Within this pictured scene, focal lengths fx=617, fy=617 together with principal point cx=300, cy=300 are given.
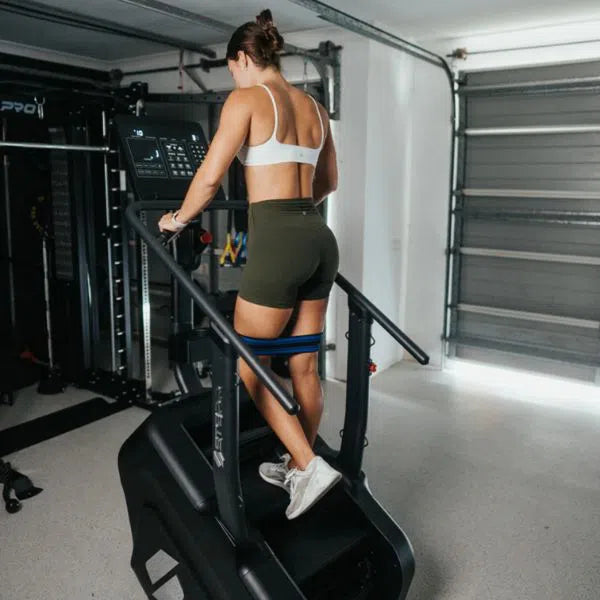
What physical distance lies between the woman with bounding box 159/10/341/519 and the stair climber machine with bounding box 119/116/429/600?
145mm

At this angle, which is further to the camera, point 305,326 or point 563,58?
point 563,58

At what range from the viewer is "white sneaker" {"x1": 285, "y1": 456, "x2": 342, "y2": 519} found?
2023 mm

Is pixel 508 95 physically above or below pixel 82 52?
below

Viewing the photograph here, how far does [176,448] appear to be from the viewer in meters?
2.17

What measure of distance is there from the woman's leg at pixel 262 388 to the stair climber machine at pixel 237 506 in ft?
0.57

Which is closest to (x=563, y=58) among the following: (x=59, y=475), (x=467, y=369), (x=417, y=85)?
(x=417, y=85)

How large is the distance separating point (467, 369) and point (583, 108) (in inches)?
86.9

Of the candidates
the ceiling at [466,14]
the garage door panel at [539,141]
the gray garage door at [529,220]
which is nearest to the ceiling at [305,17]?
the ceiling at [466,14]

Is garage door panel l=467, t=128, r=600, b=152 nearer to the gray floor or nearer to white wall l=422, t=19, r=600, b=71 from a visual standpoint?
white wall l=422, t=19, r=600, b=71

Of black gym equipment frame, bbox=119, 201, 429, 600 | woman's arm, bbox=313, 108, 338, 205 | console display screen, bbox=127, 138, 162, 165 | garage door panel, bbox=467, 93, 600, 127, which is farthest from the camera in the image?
garage door panel, bbox=467, 93, 600, 127

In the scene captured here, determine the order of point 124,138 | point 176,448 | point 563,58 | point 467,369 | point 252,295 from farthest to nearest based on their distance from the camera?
point 467,369 < point 563,58 < point 124,138 < point 176,448 < point 252,295

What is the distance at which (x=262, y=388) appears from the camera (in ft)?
7.09

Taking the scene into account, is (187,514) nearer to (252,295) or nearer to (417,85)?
(252,295)

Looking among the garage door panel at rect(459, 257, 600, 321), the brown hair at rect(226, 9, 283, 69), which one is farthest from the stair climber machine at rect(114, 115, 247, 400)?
the garage door panel at rect(459, 257, 600, 321)
